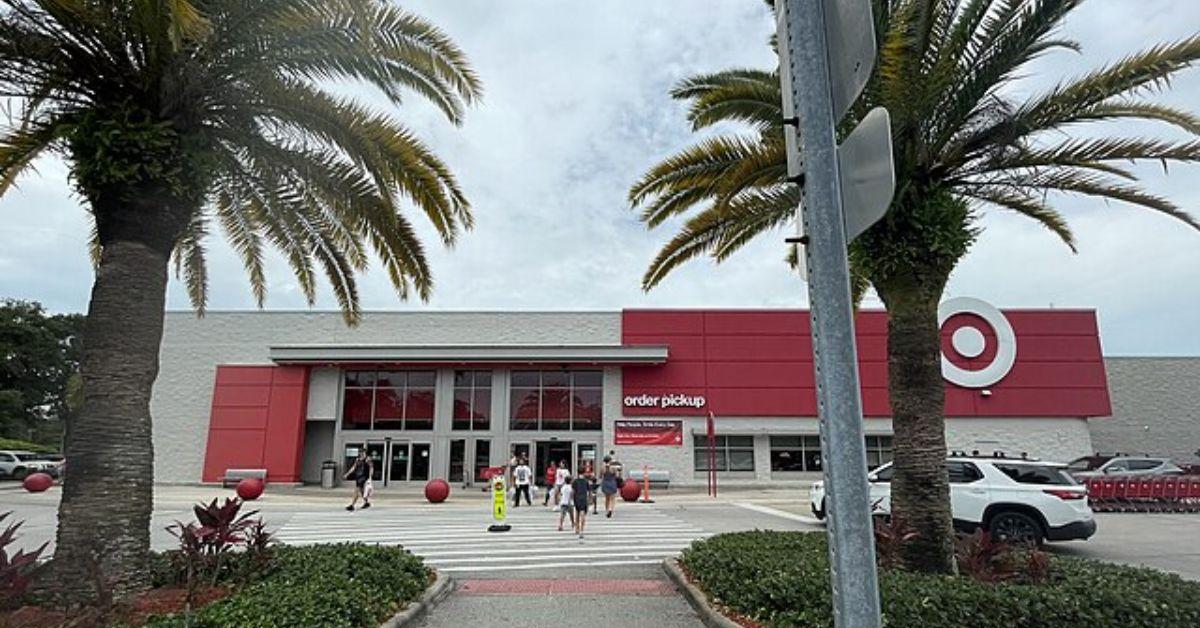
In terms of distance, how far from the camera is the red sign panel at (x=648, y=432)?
30766 mm

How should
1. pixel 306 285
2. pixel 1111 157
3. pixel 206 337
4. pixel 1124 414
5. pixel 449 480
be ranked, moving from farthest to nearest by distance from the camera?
pixel 1124 414 < pixel 206 337 < pixel 449 480 < pixel 306 285 < pixel 1111 157

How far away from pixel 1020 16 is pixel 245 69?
884cm

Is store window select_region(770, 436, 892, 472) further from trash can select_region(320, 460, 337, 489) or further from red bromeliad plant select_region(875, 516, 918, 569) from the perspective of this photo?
red bromeliad plant select_region(875, 516, 918, 569)

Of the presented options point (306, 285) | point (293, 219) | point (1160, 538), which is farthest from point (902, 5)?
point (1160, 538)

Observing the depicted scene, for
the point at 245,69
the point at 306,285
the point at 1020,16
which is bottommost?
the point at 306,285

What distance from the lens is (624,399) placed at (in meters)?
31.1

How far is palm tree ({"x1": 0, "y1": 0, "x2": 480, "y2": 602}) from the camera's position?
673cm

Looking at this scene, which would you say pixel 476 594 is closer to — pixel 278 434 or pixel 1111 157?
pixel 1111 157

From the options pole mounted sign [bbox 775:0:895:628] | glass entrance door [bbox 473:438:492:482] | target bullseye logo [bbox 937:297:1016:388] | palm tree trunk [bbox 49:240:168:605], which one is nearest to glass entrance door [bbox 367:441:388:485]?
glass entrance door [bbox 473:438:492:482]

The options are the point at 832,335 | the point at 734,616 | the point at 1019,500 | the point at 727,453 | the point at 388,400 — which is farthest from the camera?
the point at 388,400

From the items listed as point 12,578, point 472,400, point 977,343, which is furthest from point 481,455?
point 12,578

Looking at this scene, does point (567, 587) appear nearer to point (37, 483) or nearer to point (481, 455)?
point (481, 455)

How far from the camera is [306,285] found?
13828 millimetres

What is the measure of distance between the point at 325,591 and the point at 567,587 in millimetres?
3498
